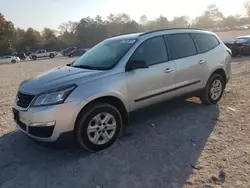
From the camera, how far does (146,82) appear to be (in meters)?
4.05

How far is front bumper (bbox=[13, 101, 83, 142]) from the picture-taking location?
3242mm

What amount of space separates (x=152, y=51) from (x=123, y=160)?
1.95 m

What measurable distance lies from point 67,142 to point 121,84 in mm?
1166

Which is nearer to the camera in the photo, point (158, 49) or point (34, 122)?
point (34, 122)

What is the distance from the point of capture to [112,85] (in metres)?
3.65

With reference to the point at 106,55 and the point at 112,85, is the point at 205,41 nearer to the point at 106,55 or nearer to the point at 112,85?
the point at 106,55

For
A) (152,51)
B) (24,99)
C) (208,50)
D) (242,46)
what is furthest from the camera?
(242,46)

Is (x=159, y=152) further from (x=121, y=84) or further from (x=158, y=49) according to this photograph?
(x=158, y=49)

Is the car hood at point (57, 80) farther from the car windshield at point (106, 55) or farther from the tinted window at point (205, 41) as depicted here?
the tinted window at point (205, 41)

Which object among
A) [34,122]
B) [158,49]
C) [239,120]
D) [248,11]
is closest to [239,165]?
[239,120]

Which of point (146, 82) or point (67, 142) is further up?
point (146, 82)

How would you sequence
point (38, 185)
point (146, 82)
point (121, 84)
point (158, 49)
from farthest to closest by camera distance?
point (158, 49) < point (146, 82) < point (121, 84) < point (38, 185)

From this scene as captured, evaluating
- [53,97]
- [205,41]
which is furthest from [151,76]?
[205,41]

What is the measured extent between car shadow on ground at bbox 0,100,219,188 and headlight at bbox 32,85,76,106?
88 cm
